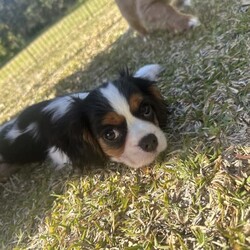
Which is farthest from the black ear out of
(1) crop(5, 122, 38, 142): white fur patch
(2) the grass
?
(1) crop(5, 122, 38, 142): white fur patch

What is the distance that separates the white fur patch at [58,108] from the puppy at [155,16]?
1551 millimetres

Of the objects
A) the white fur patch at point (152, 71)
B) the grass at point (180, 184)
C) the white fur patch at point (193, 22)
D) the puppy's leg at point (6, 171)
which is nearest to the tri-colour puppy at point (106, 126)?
the grass at point (180, 184)

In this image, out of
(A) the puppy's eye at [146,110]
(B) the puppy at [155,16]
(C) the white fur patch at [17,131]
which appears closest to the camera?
(A) the puppy's eye at [146,110]

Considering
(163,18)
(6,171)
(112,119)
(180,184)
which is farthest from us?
(163,18)

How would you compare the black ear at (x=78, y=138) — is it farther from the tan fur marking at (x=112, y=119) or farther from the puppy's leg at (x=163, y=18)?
the puppy's leg at (x=163, y=18)

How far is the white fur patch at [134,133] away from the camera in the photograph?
7.82 ft

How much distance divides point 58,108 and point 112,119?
29.3 inches

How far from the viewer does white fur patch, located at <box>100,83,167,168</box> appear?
2.38m

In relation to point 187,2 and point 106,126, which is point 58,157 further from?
point 187,2

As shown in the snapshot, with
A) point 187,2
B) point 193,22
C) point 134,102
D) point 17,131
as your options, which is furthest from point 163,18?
point 134,102

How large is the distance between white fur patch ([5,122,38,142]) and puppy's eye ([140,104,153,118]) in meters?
1.03

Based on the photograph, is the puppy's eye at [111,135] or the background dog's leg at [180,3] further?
the background dog's leg at [180,3]

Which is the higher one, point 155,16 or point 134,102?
point 134,102

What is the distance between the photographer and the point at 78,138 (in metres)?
2.62
